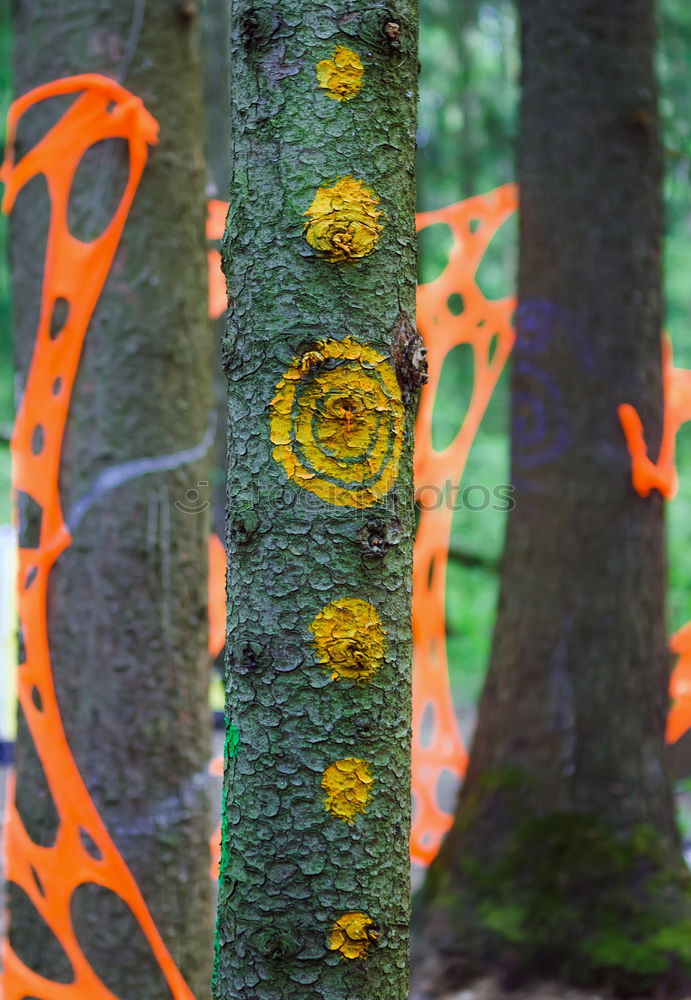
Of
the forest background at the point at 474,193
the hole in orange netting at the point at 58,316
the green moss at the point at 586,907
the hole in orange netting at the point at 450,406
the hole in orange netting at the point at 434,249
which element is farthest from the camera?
the hole in orange netting at the point at 450,406

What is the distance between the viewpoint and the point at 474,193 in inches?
372

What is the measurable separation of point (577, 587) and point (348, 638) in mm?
2273

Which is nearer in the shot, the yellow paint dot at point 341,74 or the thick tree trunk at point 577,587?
the yellow paint dot at point 341,74

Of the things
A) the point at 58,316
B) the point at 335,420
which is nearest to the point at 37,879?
the point at 58,316

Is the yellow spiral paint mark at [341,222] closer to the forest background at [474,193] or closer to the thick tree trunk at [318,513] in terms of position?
the thick tree trunk at [318,513]

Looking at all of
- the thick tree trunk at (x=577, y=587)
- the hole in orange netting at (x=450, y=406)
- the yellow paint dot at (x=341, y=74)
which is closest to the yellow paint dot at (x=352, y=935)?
the yellow paint dot at (x=341, y=74)

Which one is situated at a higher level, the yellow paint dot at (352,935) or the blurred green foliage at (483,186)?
the blurred green foliage at (483,186)

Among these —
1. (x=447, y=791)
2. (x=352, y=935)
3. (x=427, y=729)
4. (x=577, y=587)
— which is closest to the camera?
(x=352, y=935)

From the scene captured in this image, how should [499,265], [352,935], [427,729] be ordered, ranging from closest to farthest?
[352,935] < [427,729] < [499,265]

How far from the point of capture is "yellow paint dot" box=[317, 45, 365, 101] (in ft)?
4.16

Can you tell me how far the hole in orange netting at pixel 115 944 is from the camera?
87.4 inches

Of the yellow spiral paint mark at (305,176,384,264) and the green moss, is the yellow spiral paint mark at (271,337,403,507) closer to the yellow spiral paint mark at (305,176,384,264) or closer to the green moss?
the yellow spiral paint mark at (305,176,384,264)

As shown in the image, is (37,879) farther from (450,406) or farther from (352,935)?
(450,406)

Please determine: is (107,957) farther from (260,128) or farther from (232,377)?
(260,128)
